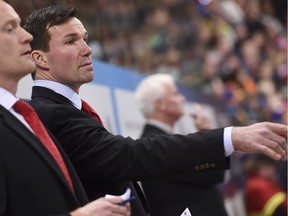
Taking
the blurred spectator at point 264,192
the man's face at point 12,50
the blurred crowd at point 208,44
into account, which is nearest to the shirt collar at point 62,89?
the man's face at point 12,50

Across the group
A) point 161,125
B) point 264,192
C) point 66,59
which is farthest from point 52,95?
point 264,192

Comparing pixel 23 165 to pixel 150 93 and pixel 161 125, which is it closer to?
pixel 161 125

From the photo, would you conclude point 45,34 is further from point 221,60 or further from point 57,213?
point 221,60

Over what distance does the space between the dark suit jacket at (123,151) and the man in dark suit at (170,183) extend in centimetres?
138

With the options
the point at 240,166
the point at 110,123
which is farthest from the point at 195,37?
the point at 110,123

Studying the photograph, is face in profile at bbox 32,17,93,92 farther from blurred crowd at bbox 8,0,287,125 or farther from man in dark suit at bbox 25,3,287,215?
blurred crowd at bbox 8,0,287,125

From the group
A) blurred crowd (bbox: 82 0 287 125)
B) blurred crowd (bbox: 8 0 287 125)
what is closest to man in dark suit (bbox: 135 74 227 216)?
blurred crowd (bbox: 8 0 287 125)

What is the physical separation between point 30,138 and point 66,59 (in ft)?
2.14

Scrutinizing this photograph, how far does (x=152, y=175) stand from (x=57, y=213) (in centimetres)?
49

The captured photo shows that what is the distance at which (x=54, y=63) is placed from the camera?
115 inches

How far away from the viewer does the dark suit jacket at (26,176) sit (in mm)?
2266

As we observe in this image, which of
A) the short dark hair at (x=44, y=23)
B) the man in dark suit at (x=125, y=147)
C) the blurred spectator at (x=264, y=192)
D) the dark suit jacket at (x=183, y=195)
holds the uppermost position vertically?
the short dark hair at (x=44, y=23)

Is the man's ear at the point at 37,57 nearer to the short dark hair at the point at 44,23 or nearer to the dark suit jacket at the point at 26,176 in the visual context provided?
the short dark hair at the point at 44,23

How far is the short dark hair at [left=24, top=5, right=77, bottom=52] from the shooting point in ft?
9.58
